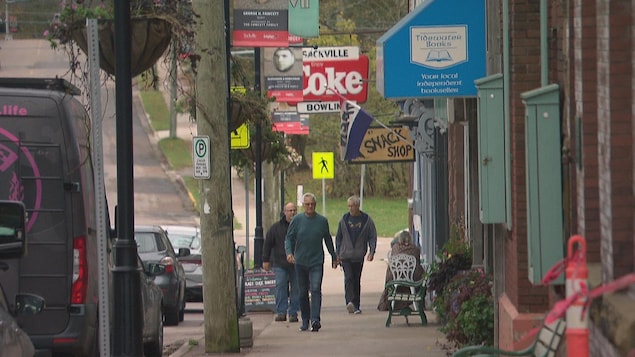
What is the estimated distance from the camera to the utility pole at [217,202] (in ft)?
49.9

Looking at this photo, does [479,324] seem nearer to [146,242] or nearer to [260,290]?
[146,242]

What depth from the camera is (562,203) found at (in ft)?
29.9

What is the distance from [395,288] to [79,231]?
9311 millimetres

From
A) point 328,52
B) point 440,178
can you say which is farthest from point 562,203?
point 328,52

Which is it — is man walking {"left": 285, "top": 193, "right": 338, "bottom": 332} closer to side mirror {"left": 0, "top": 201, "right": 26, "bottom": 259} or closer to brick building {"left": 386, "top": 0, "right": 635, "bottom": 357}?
brick building {"left": 386, "top": 0, "right": 635, "bottom": 357}

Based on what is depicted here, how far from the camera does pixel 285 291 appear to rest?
21438mm

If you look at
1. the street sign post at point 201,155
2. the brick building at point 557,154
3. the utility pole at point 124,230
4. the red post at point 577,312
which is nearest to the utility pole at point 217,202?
the street sign post at point 201,155

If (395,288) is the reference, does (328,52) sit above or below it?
above

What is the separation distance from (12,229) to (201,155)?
8.16 meters

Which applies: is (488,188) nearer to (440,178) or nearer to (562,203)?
(562,203)

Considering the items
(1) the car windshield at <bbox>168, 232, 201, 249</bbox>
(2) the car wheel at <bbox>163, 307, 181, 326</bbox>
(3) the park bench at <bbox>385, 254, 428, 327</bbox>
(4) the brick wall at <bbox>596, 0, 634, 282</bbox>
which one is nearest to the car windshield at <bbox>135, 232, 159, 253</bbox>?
(2) the car wheel at <bbox>163, 307, 181, 326</bbox>

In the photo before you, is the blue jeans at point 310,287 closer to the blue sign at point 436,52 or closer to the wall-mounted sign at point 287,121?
the blue sign at point 436,52

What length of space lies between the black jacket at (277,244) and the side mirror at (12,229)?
543 inches

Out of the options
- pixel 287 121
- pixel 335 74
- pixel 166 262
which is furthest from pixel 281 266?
pixel 287 121
